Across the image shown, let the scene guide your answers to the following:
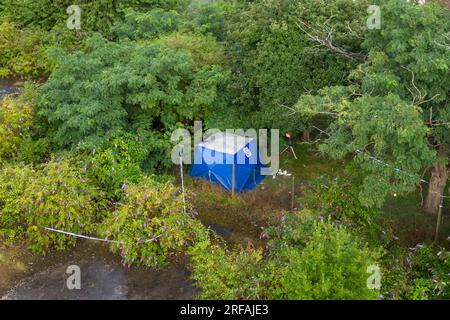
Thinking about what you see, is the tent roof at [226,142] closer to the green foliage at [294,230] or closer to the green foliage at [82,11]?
the green foliage at [294,230]

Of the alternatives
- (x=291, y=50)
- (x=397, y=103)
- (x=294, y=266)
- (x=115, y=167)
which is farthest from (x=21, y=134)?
(x=397, y=103)

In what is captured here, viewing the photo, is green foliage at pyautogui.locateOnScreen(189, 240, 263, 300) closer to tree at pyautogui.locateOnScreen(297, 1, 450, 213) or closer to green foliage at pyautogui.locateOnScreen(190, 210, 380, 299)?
green foliage at pyautogui.locateOnScreen(190, 210, 380, 299)

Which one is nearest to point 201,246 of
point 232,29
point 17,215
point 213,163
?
point 213,163

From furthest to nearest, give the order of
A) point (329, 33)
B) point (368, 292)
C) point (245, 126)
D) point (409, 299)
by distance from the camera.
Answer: point (245, 126)
point (329, 33)
point (409, 299)
point (368, 292)

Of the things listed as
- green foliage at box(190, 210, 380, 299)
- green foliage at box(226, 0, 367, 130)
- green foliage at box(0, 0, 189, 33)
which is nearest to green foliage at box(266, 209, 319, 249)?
green foliage at box(190, 210, 380, 299)

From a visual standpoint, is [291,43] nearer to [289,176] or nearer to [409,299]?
[289,176]

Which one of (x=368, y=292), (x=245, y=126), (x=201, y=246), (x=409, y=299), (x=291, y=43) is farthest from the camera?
(x=245, y=126)

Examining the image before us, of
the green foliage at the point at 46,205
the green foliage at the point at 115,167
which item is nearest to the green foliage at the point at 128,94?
the green foliage at the point at 115,167
